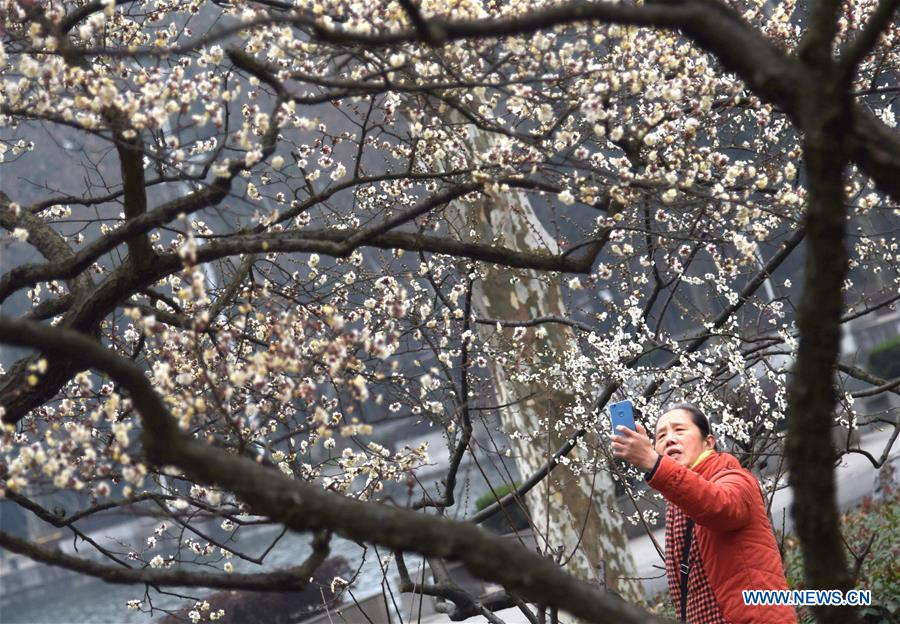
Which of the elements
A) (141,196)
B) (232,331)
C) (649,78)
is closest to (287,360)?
(141,196)

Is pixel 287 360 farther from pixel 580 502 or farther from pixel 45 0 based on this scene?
pixel 580 502

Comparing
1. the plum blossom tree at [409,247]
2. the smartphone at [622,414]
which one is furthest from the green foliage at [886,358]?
the smartphone at [622,414]

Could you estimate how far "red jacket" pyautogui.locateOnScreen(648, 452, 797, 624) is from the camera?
3.38 metres

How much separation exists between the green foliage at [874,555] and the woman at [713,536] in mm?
943

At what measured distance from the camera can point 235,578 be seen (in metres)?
2.62

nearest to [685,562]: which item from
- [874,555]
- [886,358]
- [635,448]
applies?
[635,448]

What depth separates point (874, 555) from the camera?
8.84m

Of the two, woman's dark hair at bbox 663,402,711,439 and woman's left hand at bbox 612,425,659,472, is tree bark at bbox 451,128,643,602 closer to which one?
woman's dark hair at bbox 663,402,711,439

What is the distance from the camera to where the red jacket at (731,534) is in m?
3.38

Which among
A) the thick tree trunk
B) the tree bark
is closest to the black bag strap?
the thick tree trunk

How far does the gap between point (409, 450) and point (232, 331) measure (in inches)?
67.6

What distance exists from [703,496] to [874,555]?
6.38 metres

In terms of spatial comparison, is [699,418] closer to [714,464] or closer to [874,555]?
[714,464]

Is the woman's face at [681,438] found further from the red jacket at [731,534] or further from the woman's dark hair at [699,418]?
the red jacket at [731,534]
